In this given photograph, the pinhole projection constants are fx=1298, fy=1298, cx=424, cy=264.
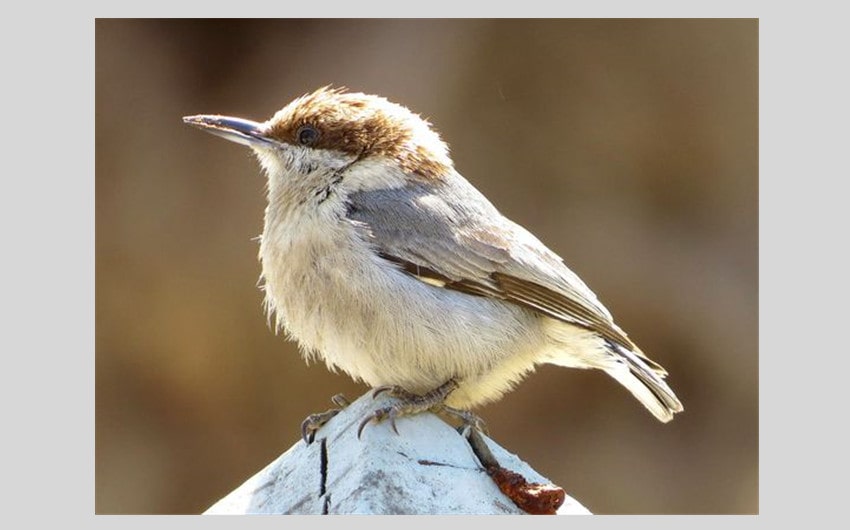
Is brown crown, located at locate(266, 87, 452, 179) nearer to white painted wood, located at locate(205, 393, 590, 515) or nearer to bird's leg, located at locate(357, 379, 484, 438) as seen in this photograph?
bird's leg, located at locate(357, 379, 484, 438)

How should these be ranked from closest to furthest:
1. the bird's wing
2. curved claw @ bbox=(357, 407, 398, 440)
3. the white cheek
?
curved claw @ bbox=(357, 407, 398, 440), the bird's wing, the white cheek

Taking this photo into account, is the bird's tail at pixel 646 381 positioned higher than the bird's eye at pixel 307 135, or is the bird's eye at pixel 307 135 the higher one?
the bird's eye at pixel 307 135

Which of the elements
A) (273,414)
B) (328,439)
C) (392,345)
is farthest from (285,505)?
(273,414)

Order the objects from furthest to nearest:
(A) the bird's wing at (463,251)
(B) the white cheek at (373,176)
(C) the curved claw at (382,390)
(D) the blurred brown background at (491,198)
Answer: (D) the blurred brown background at (491,198), (B) the white cheek at (373,176), (A) the bird's wing at (463,251), (C) the curved claw at (382,390)

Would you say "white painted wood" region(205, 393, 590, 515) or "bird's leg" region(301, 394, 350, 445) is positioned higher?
"bird's leg" region(301, 394, 350, 445)

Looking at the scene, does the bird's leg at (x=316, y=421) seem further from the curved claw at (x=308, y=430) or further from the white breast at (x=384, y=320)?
the white breast at (x=384, y=320)

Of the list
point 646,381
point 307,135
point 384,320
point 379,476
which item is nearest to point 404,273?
point 384,320

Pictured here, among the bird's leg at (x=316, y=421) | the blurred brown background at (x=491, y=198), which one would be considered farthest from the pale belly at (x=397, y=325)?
the blurred brown background at (x=491, y=198)

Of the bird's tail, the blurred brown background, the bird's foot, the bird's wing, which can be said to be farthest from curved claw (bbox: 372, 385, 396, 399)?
the blurred brown background
